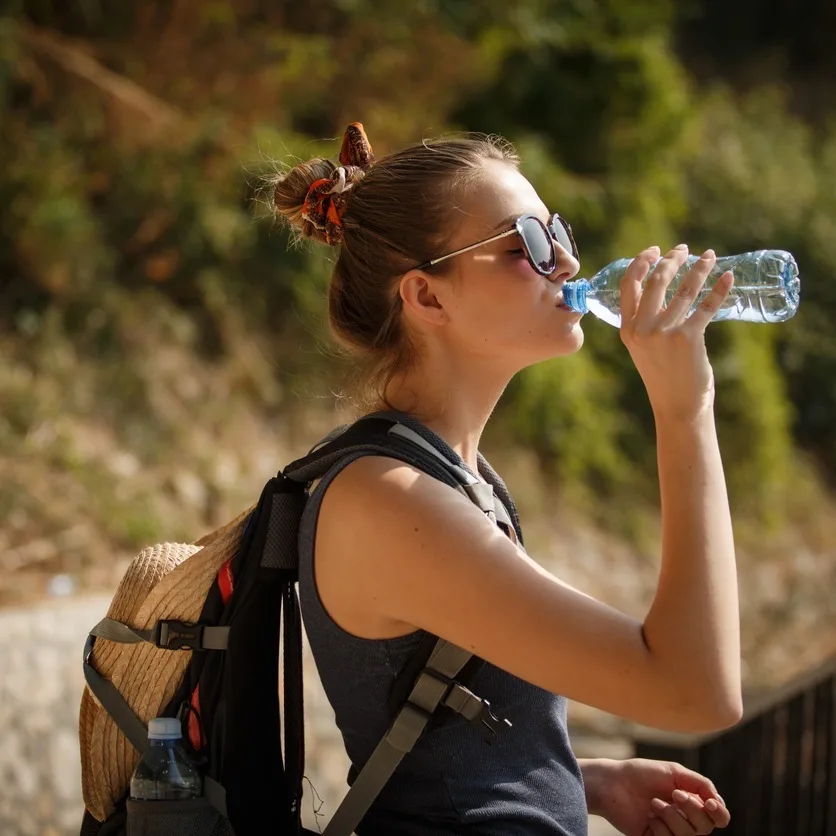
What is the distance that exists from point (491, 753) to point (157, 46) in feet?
22.3

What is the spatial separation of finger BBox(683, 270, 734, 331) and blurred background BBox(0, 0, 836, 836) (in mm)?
2491

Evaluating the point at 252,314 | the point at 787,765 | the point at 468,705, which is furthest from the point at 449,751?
the point at 252,314

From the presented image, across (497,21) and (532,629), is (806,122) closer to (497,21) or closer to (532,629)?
(497,21)

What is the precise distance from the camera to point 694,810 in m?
2.19

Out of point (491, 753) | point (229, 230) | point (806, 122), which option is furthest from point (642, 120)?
point (491, 753)

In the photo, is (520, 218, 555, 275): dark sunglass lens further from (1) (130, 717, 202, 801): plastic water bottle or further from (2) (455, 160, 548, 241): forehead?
(1) (130, 717, 202, 801): plastic water bottle

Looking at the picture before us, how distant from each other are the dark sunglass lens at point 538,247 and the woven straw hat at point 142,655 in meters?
0.69

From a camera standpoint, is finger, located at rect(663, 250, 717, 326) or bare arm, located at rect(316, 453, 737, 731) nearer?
bare arm, located at rect(316, 453, 737, 731)

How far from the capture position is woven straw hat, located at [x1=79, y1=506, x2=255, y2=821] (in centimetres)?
197

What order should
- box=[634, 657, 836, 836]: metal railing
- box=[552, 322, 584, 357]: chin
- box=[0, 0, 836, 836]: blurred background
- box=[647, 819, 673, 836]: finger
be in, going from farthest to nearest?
box=[0, 0, 836, 836]: blurred background < box=[634, 657, 836, 836]: metal railing < box=[647, 819, 673, 836]: finger < box=[552, 322, 584, 357]: chin

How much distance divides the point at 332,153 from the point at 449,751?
6.60 m

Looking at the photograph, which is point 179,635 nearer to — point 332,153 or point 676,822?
point 676,822

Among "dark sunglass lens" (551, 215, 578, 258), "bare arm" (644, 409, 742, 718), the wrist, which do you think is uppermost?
"dark sunglass lens" (551, 215, 578, 258)

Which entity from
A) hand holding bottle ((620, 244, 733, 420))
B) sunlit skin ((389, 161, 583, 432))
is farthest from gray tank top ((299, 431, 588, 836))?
hand holding bottle ((620, 244, 733, 420))
